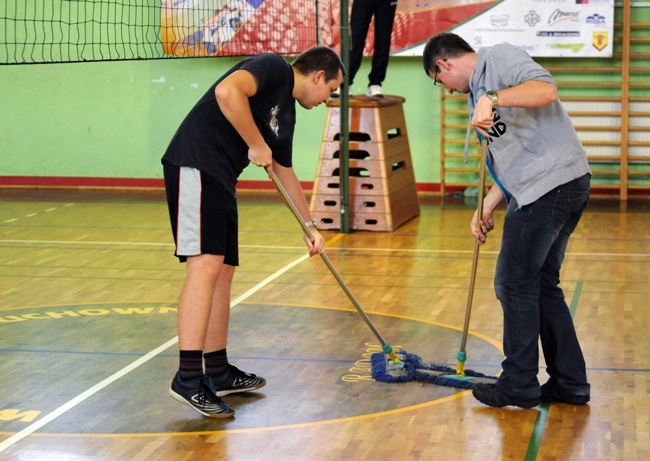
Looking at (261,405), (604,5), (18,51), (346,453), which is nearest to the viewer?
(346,453)

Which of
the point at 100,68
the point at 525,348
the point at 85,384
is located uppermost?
the point at 100,68

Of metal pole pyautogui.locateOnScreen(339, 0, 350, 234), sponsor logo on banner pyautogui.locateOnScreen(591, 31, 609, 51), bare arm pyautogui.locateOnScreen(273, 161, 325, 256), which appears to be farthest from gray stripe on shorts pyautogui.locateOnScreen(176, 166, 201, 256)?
sponsor logo on banner pyautogui.locateOnScreen(591, 31, 609, 51)

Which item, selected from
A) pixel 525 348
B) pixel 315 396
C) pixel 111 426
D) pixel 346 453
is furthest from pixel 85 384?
pixel 525 348

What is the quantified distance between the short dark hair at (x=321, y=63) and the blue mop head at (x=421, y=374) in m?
1.31

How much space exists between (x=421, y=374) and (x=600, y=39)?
22.7 feet

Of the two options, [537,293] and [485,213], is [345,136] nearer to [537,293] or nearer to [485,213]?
[485,213]

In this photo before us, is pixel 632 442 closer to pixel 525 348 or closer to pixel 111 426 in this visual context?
pixel 525 348

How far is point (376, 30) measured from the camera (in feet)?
30.8

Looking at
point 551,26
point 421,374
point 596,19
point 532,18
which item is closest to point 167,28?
point 532,18

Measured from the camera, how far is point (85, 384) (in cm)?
466

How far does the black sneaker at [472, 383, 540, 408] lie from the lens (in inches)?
167

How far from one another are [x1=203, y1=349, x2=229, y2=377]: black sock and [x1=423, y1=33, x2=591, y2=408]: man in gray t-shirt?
41.7 inches

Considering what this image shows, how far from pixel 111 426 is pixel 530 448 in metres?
1.54

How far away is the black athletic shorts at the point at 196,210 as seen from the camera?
4.15m
